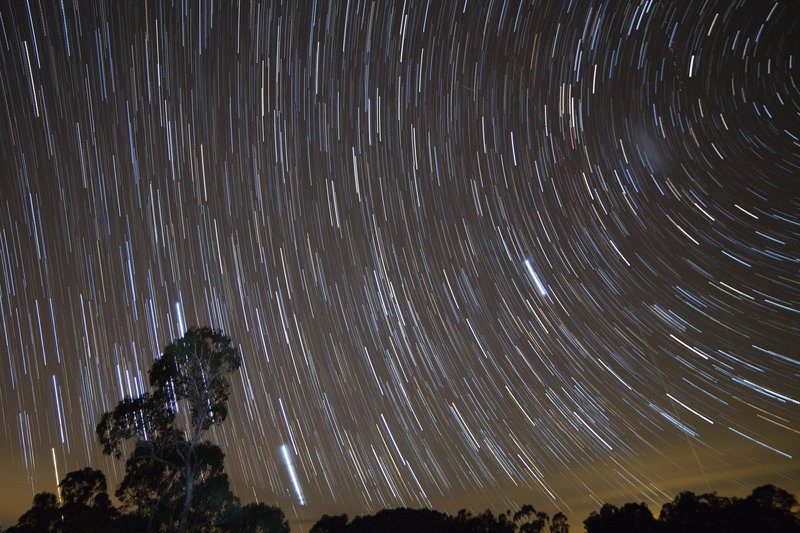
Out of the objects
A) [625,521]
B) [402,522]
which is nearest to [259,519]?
[625,521]

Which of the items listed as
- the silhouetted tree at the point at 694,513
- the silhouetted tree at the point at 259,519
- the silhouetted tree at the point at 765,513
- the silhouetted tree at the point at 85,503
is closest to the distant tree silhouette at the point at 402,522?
the silhouetted tree at the point at 694,513

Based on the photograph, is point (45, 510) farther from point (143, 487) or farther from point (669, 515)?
point (669, 515)

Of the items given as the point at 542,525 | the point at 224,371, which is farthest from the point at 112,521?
the point at 542,525

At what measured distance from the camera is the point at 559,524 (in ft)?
165

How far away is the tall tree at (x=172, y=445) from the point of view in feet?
59.0

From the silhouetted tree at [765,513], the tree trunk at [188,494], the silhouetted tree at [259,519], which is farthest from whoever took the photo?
the silhouetted tree at [765,513]

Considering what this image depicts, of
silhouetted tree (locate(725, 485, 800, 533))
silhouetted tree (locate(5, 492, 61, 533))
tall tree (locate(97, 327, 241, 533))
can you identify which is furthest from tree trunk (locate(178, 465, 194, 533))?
silhouetted tree (locate(725, 485, 800, 533))

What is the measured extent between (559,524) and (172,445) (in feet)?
154

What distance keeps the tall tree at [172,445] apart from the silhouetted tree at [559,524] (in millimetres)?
43916

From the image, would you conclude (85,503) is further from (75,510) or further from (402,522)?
(402,522)

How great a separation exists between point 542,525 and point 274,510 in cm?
3792

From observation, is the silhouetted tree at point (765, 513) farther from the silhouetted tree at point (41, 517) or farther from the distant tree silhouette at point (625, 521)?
the silhouetted tree at point (41, 517)

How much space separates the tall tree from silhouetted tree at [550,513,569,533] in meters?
43.9

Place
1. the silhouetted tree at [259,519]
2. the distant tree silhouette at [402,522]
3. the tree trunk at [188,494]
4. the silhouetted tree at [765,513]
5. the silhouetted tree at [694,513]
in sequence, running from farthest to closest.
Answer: the distant tree silhouette at [402,522] → the silhouetted tree at [694,513] → the silhouetted tree at [765,513] → the silhouetted tree at [259,519] → the tree trunk at [188,494]
